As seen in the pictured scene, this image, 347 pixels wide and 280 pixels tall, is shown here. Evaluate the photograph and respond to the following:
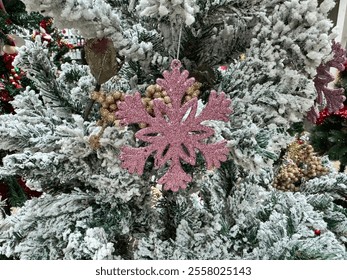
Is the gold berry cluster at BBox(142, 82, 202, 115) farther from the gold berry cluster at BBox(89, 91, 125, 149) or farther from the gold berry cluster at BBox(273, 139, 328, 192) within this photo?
the gold berry cluster at BBox(273, 139, 328, 192)

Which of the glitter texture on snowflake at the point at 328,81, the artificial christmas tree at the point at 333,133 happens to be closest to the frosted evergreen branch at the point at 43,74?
the glitter texture on snowflake at the point at 328,81

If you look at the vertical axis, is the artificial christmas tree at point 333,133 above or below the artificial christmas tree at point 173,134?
above

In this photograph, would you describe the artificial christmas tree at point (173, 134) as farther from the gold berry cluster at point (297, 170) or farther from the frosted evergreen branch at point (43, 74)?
the gold berry cluster at point (297, 170)

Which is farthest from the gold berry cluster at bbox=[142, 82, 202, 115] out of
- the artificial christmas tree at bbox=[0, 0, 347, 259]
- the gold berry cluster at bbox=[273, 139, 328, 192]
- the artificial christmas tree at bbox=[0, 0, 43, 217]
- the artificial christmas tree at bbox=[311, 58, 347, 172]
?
the artificial christmas tree at bbox=[311, 58, 347, 172]

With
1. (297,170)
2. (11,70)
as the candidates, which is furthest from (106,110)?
(11,70)

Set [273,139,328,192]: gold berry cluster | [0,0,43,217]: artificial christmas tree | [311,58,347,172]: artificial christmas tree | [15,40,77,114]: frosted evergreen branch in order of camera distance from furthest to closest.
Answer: [311,58,347,172]: artificial christmas tree < [0,0,43,217]: artificial christmas tree < [273,139,328,192]: gold berry cluster < [15,40,77,114]: frosted evergreen branch

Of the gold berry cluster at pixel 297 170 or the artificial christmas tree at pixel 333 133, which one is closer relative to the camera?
the gold berry cluster at pixel 297 170

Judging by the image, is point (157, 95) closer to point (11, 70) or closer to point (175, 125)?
point (175, 125)

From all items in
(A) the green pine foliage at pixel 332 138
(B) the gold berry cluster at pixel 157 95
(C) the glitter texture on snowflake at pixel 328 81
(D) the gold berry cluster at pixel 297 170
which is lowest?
(B) the gold berry cluster at pixel 157 95

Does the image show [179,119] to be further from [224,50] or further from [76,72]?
[76,72]
